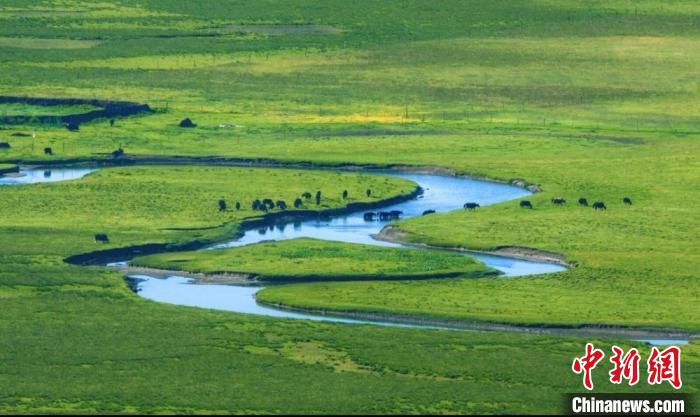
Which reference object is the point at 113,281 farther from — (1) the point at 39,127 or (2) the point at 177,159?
(1) the point at 39,127

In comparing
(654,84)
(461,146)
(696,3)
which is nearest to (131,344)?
(461,146)

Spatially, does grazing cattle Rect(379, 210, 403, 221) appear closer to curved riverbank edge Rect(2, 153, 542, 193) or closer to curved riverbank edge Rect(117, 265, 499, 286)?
curved riverbank edge Rect(117, 265, 499, 286)

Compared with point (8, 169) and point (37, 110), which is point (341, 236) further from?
point (37, 110)

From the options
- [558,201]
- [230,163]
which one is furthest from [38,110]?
[558,201]

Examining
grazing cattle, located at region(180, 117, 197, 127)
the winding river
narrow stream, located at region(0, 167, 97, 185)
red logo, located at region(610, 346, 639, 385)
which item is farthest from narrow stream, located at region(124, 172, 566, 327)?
grazing cattle, located at region(180, 117, 197, 127)

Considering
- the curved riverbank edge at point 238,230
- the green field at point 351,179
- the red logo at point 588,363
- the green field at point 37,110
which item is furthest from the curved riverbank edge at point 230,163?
the red logo at point 588,363

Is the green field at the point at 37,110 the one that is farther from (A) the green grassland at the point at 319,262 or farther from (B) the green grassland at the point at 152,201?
(A) the green grassland at the point at 319,262

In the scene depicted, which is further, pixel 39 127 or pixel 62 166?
pixel 39 127
